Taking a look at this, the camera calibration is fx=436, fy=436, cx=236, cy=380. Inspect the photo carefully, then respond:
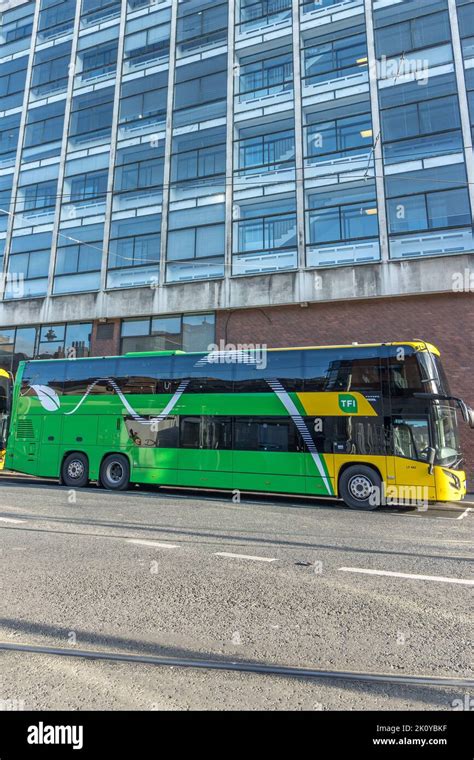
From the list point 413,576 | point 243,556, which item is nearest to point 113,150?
point 243,556

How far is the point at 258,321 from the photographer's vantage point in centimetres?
1873

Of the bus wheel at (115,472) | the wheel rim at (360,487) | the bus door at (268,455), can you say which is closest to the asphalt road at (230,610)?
the wheel rim at (360,487)

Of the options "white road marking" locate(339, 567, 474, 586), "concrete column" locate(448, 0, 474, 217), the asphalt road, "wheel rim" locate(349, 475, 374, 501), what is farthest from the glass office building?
"white road marking" locate(339, 567, 474, 586)

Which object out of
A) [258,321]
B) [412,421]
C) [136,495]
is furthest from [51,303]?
[412,421]

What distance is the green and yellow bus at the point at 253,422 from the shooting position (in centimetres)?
1073

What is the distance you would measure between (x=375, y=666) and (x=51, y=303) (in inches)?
864

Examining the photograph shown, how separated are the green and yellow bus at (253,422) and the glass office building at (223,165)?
613 cm

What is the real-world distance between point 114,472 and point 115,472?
0.03 m

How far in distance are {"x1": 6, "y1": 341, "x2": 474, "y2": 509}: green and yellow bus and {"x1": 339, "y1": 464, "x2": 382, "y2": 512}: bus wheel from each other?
0.08 feet

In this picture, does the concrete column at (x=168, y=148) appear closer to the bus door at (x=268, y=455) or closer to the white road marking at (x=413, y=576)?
the bus door at (x=268, y=455)

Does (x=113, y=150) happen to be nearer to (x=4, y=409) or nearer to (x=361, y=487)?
(x=4, y=409)

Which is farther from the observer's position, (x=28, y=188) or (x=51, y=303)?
(x=28, y=188)

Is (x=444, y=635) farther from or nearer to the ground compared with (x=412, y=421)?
nearer to the ground
